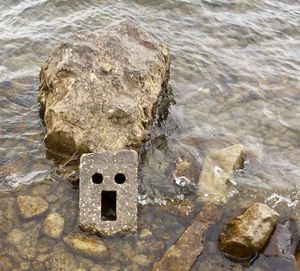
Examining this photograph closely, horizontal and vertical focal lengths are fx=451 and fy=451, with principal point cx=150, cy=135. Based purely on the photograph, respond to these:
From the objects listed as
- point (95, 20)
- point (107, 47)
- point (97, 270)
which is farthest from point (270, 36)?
point (97, 270)

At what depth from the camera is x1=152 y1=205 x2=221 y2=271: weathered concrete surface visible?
5.04m

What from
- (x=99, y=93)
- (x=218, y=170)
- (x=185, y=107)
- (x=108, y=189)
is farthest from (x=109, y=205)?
(x=185, y=107)

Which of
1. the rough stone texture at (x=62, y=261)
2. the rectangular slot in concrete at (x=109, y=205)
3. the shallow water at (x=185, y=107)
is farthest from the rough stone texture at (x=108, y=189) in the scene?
the rough stone texture at (x=62, y=261)

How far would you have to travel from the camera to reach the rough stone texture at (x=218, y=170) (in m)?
6.00

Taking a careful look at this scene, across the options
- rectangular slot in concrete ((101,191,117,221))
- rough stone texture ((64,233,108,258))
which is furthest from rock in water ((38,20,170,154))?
rough stone texture ((64,233,108,258))

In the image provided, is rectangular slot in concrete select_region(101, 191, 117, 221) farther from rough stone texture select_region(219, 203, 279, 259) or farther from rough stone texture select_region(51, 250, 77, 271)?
rough stone texture select_region(219, 203, 279, 259)

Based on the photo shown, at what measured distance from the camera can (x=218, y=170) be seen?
6.29m

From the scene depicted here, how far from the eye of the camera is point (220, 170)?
6297 mm

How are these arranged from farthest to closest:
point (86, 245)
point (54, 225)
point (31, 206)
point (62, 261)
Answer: point (31, 206), point (54, 225), point (86, 245), point (62, 261)

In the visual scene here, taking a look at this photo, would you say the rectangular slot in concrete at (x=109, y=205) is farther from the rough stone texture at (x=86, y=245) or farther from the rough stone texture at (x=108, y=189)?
the rough stone texture at (x=86, y=245)

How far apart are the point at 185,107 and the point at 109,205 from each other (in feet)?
8.91

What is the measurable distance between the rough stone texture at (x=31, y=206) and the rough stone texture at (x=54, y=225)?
143 mm

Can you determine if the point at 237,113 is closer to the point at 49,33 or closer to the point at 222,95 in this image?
the point at 222,95

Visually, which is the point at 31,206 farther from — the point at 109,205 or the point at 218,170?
the point at 218,170
